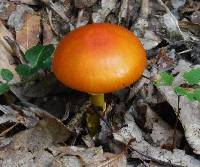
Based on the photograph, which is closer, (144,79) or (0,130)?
(0,130)

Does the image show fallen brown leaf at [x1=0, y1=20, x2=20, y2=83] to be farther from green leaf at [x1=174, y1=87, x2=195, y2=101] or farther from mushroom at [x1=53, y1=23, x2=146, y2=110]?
green leaf at [x1=174, y1=87, x2=195, y2=101]

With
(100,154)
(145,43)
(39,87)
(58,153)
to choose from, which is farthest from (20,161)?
(145,43)

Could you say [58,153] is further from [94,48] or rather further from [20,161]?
[94,48]

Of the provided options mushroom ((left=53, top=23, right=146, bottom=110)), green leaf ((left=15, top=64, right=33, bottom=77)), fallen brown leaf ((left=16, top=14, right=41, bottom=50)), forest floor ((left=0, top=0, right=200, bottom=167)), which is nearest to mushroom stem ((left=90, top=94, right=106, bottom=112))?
forest floor ((left=0, top=0, right=200, bottom=167))

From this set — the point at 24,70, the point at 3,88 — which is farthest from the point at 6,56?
the point at 3,88

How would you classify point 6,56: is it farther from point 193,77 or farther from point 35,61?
point 193,77

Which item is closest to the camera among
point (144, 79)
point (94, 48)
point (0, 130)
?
point (94, 48)

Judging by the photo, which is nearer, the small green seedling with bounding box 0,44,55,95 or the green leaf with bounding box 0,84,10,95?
the green leaf with bounding box 0,84,10,95
